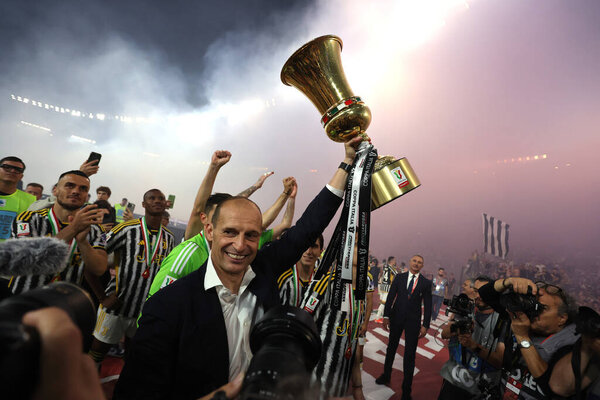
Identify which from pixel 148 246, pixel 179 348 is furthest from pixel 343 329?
pixel 148 246

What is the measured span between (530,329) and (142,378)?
295 cm

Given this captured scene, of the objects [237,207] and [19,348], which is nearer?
[19,348]

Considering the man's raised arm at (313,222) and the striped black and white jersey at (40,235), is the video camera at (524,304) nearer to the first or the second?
the man's raised arm at (313,222)

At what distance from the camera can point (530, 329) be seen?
7.78ft

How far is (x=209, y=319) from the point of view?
126 cm

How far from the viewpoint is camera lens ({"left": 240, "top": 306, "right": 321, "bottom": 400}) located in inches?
22.0

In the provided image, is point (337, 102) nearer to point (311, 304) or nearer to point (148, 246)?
point (311, 304)

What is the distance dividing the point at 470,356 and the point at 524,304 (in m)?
1.23

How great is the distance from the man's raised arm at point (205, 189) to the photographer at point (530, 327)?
2.55 meters

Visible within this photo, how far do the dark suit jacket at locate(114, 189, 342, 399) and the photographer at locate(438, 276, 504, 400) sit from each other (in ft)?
8.12

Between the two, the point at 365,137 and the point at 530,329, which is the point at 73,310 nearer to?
the point at 365,137

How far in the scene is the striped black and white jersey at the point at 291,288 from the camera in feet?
9.09

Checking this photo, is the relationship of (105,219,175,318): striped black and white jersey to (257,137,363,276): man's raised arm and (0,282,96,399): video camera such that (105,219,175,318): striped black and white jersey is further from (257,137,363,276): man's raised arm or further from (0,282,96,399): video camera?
(0,282,96,399): video camera

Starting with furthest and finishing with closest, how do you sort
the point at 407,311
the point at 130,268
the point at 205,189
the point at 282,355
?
the point at 407,311 < the point at 130,268 < the point at 205,189 < the point at 282,355
